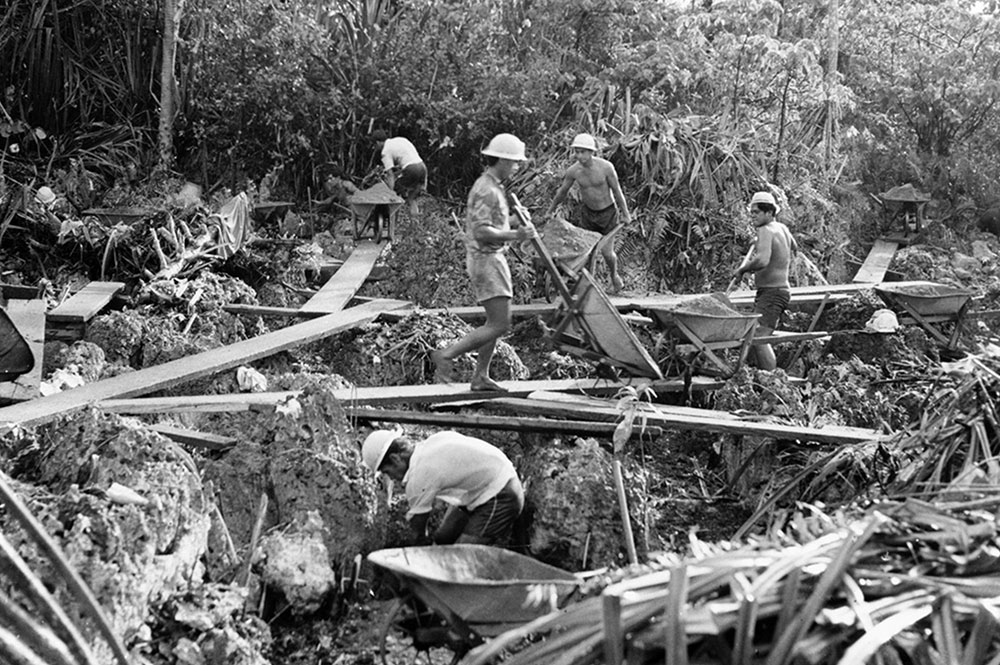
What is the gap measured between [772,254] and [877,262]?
5.38 meters

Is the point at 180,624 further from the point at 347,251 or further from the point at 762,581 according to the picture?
the point at 347,251

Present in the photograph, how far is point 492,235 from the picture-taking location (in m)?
7.48

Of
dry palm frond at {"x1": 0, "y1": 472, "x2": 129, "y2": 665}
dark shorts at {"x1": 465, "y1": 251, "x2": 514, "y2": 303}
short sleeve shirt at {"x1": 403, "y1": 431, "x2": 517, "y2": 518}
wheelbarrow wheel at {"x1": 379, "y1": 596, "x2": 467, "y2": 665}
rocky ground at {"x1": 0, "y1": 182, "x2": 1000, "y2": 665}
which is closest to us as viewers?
dry palm frond at {"x1": 0, "y1": 472, "x2": 129, "y2": 665}

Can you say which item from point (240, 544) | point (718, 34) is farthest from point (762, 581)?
point (718, 34)

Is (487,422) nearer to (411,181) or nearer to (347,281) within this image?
(347,281)

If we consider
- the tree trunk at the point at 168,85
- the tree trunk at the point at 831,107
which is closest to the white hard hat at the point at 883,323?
the tree trunk at the point at 831,107

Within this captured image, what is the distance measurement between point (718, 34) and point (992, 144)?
4762 millimetres

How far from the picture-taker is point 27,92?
51.9 ft

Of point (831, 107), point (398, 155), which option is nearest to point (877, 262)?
point (831, 107)

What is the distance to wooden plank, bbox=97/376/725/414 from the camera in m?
7.51

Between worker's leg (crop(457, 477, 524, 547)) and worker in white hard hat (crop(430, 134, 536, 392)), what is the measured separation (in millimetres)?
1851

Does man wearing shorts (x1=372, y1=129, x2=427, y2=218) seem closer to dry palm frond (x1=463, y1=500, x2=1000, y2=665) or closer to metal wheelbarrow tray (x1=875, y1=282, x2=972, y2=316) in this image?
metal wheelbarrow tray (x1=875, y1=282, x2=972, y2=316)

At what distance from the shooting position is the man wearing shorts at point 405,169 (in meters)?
13.2

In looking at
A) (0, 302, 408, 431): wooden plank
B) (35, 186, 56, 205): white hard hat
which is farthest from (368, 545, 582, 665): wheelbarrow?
(35, 186, 56, 205): white hard hat
